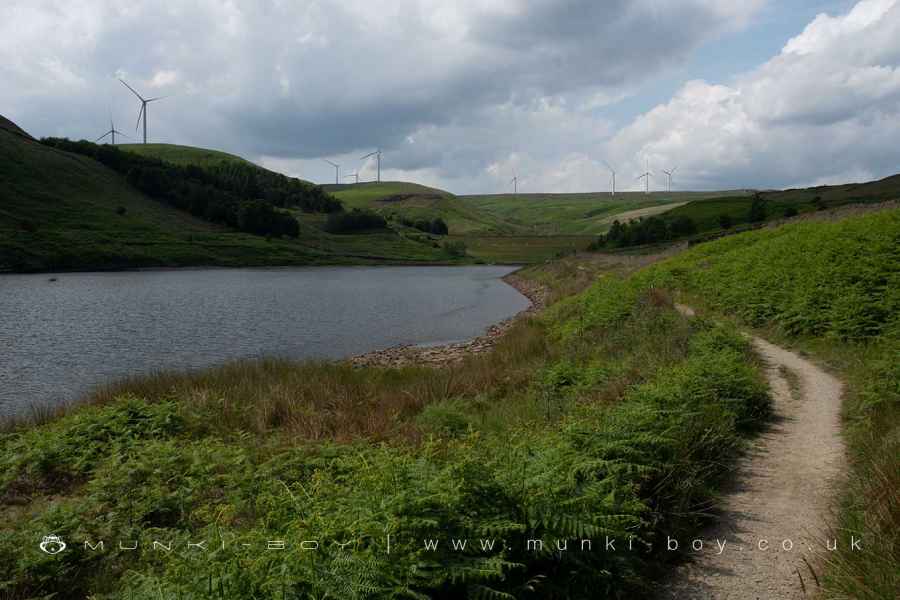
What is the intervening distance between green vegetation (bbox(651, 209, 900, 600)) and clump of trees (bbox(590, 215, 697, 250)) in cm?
5707

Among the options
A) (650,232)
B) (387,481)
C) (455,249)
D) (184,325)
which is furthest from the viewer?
(455,249)

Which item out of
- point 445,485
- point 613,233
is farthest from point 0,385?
point 613,233

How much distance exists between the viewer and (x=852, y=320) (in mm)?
15031

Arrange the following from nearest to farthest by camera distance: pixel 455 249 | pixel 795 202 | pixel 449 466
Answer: pixel 449 466
pixel 795 202
pixel 455 249

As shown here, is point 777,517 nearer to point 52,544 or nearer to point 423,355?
point 52,544

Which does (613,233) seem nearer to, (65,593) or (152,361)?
(152,361)

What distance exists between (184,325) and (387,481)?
33.1 metres

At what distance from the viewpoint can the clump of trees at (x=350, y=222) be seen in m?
168

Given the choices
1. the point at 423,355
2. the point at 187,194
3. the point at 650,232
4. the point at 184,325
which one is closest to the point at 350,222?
the point at 187,194

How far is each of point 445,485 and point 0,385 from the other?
20.6 m

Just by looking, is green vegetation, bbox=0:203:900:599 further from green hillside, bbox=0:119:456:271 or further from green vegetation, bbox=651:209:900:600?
green hillside, bbox=0:119:456:271

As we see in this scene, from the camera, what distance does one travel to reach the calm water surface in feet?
75.5

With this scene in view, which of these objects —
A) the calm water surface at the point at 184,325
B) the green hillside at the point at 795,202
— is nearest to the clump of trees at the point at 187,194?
the calm water surface at the point at 184,325

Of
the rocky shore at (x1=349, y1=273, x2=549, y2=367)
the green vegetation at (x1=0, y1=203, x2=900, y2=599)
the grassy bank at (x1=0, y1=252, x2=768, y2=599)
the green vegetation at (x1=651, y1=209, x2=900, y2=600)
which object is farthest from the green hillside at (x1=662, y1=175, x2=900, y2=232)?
the grassy bank at (x1=0, y1=252, x2=768, y2=599)
